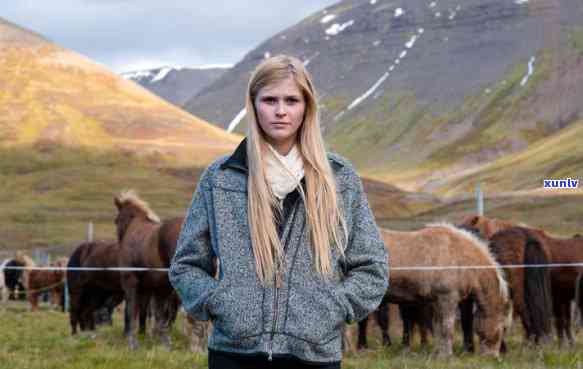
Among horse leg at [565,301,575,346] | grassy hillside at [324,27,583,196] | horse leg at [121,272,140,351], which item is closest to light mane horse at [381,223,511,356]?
horse leg at [565,301,575,346]

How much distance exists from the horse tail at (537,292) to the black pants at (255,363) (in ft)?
27.9

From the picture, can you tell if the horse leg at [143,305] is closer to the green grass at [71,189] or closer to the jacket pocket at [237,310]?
the jacket pocket at [237,310]

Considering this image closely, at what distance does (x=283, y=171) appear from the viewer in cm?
344

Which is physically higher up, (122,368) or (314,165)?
(314,165)

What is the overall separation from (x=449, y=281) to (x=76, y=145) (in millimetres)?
104463

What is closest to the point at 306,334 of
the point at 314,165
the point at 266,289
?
the point at 266,289

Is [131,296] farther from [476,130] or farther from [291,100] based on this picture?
[476,130]

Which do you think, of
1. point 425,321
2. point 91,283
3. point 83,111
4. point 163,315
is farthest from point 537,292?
point 83,111

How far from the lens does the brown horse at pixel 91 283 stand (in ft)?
50.3

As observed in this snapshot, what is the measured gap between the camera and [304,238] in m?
3.35

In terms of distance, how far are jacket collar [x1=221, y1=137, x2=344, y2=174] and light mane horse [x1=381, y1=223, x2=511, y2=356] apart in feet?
24.4

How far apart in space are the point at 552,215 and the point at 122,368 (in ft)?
128

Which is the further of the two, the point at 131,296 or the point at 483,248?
the point at 131,296

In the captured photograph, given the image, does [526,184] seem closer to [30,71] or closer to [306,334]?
[30,71]
